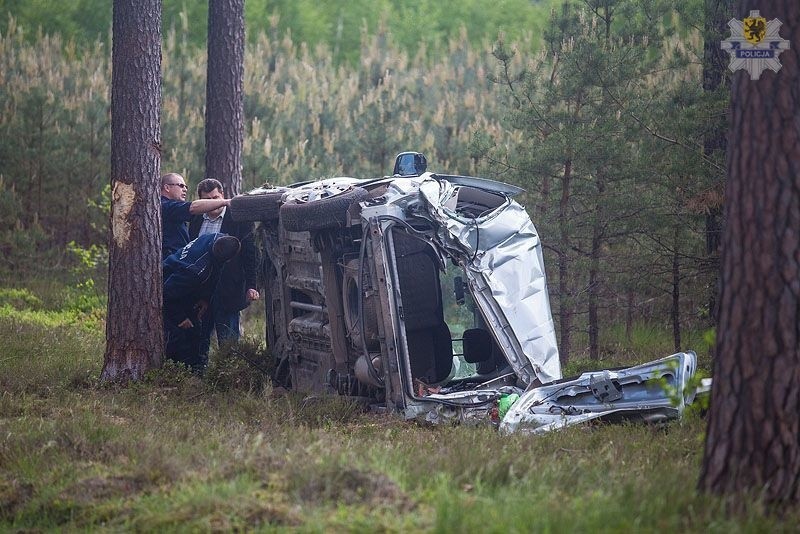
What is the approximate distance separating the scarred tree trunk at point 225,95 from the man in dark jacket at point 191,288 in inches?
90.2

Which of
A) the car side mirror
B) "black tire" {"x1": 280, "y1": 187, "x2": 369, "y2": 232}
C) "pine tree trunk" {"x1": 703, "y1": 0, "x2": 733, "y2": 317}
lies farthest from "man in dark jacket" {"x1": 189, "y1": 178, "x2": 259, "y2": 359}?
"pine tree trunk" {"x1": 703, "y1": 0, "x2": 733, "y2": 317}

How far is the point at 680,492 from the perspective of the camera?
503cm

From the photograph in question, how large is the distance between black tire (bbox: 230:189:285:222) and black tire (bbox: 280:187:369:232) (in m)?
0.68

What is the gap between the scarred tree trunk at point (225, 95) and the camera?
12734mm

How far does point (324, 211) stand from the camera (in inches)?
334

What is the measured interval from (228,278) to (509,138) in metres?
8.40

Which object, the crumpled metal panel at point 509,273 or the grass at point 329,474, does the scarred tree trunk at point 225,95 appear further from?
the grass at point 329,474

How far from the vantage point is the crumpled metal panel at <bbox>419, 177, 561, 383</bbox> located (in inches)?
328

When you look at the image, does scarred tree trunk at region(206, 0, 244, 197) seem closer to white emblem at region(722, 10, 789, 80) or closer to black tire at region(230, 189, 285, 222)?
black tire at region(230, 189, 285, 222)

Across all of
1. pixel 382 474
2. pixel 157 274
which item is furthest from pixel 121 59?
pixel 382 474

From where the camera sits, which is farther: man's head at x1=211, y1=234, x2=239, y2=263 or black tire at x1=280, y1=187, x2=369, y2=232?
man's head at x1=211, y1=234, x2=239, y2=263

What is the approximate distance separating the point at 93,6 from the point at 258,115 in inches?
806

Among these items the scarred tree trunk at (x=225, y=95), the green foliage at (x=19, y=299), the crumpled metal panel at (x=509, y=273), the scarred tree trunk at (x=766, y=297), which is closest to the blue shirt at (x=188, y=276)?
the scarred tree trunk at (x=225, y=95)

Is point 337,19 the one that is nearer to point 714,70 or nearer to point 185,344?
point 714,70
